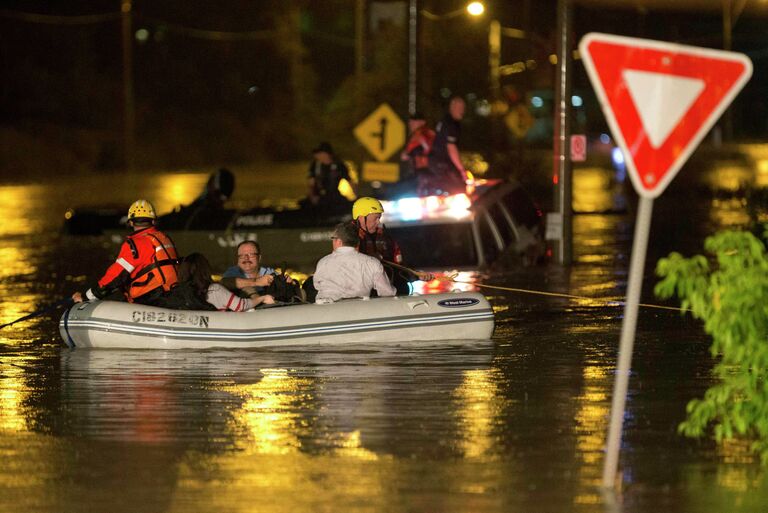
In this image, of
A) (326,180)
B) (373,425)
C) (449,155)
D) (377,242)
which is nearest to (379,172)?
(326,180)

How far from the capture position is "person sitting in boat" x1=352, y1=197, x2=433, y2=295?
563 inches

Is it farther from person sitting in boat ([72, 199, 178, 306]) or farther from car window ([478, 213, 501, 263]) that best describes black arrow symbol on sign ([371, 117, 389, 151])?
person sitting in boat ([72, 199, 178, 306])

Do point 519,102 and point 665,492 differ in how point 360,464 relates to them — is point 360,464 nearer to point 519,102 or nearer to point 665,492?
point 665,492

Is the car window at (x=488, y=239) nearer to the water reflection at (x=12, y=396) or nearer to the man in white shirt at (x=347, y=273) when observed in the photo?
the man in white shirt at (x=347, y=273)

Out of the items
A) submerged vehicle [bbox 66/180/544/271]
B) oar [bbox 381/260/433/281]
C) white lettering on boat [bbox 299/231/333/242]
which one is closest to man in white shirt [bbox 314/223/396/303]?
oar [bbox 381/260/433/281]

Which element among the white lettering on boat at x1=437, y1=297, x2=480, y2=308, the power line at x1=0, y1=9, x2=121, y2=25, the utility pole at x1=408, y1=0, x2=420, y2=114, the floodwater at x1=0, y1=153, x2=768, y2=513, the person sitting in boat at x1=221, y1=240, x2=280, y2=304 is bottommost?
the floodwater at x1=0, y1=153, x2=768, y2=513

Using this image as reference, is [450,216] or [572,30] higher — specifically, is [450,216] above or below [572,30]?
below

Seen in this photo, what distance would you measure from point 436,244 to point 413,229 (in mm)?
398

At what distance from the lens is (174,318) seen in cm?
1314

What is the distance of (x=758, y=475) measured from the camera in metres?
8.40

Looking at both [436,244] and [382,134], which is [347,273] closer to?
[436,244]

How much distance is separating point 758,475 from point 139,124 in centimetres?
7068

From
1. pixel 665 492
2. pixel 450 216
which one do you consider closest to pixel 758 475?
pixel 665 492

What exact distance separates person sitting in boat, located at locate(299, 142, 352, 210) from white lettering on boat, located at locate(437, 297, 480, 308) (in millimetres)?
7914
